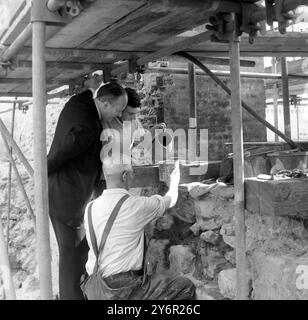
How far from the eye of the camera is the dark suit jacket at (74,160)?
3.63 m

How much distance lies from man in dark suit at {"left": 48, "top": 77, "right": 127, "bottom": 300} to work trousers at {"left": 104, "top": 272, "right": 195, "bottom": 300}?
997 mm

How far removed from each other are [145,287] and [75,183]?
1.24 meters

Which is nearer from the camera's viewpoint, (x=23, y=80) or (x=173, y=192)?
(x=173, y=192)

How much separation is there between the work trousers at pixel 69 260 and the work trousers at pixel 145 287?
0.98m

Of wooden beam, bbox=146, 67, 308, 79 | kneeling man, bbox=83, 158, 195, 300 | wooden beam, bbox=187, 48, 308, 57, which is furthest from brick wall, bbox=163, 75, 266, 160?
kneeling man, bbox=83, 158, 195, 300

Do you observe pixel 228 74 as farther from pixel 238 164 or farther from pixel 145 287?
pixel 145 287

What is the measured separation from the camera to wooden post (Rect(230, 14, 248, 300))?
8.57ft

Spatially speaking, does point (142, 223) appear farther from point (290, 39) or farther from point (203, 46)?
point (290, 39)

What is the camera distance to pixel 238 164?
2.62m

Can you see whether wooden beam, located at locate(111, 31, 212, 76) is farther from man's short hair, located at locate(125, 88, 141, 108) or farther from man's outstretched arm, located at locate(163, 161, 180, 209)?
man's outstretched arm, located at locate(163, 161, 180, 209)

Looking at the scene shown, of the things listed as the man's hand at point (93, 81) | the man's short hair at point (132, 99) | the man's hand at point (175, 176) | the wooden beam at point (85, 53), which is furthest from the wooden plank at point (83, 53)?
the man's hand at point (175, 176)

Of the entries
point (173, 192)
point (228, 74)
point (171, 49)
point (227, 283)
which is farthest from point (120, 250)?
point (228, 74)
